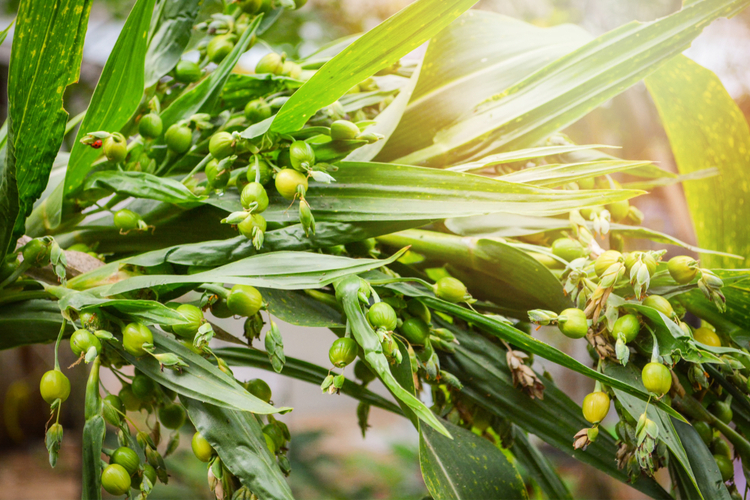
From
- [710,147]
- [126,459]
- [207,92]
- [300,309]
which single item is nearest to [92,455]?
[126,459]

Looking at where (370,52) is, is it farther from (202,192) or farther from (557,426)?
(557,426)

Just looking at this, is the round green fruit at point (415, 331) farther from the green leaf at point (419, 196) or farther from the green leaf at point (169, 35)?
the green leaf at point (169, 35)

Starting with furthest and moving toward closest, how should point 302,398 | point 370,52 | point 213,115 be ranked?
1. point 302,398
2. point 213,115
3. point 370,52

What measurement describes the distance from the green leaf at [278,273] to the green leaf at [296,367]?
0.11 m

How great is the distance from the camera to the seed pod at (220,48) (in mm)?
337

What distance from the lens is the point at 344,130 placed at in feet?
0.80

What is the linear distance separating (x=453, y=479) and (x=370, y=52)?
0.26m

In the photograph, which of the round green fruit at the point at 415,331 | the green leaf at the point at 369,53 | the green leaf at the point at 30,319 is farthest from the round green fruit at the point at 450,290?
the green leaf at the point at 30,319

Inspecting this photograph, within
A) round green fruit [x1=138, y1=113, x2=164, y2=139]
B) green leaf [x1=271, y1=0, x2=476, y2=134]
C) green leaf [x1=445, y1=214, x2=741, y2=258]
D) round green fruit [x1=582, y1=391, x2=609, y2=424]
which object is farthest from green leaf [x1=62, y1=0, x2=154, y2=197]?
round green fruit [x1=582, y1=391, x2=609, y2=424]

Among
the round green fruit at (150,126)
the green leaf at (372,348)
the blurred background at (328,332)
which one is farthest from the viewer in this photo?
the blurred background at (328,332)

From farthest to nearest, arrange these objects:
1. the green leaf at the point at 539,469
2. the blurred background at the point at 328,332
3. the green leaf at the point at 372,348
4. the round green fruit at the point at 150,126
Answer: the blurred background at the point at 328,332 → the green leaf at the point at 539,469 → the round green fruit at the point at 150,126 → the green leaf at the point at 372,348

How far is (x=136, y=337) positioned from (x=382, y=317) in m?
0.13

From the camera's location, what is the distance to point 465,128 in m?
0.33

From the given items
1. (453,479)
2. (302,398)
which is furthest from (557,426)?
(302,398)
